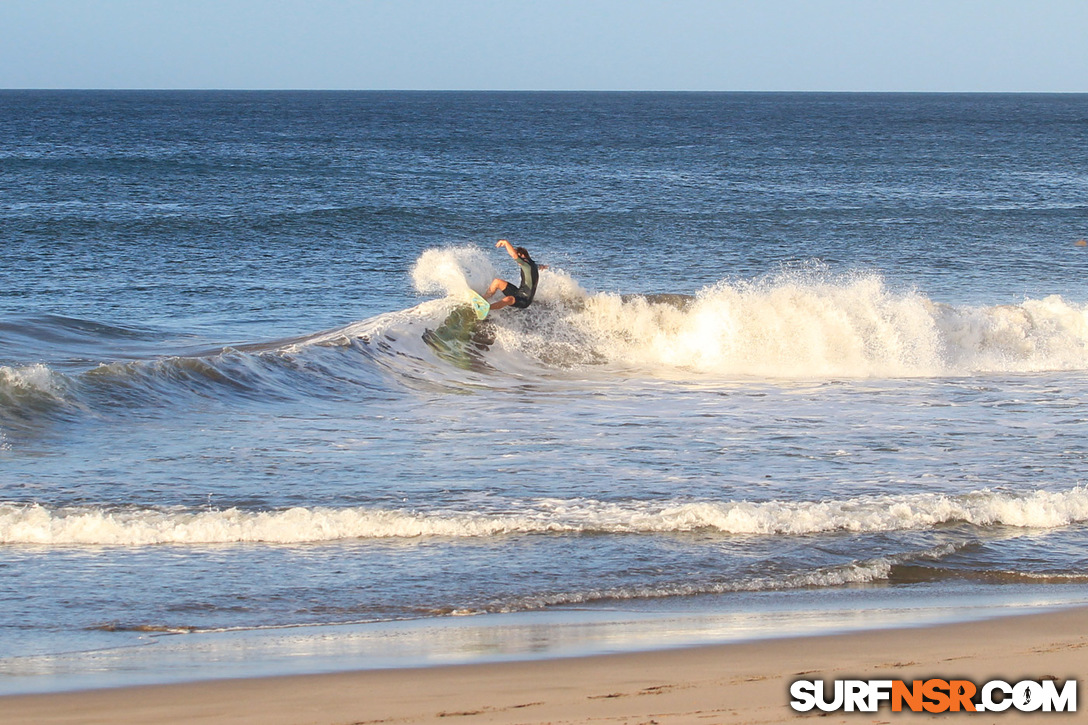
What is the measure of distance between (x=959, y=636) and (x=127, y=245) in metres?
26.0

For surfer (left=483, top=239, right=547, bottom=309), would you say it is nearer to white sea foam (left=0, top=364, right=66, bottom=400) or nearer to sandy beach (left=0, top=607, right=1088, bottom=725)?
white sea foam (left=0, top=364, right=66, bottom=400)

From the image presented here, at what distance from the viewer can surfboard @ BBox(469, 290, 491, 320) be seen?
17547 mm

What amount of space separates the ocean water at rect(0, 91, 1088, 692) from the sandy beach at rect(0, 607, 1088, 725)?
1.12 feet

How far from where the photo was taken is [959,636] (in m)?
5.77

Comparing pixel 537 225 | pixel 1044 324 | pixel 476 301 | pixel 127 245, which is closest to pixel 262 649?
pixel 476 301

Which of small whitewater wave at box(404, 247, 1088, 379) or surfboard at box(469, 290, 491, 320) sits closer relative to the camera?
small whitewater wave at box(404, 247, 1088, 379)

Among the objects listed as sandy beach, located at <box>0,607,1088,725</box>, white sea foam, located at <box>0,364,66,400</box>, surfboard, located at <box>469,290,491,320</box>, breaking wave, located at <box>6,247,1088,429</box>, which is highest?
surfboard, located at <box>469,290,491,320</box>

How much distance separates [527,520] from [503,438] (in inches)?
119

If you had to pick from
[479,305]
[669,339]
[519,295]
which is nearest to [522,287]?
[519,295]

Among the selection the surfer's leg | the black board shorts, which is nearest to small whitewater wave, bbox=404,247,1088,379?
the surfer's leg

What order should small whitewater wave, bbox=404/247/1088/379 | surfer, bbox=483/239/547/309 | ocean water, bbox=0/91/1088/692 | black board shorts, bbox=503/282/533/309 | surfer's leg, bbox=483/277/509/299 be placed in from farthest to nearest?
1. surfer's leg, bbox=483/277/509/299
2. black board shorts, bbox=503/282/533/309
3. surfer, bbox=483/239/547/309
4. small whitewater wave, bbox=404/247/1088/379
5. ocean water, bbox=0/91/1088/692

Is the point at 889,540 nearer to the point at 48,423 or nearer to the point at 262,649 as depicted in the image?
the point at 262,649

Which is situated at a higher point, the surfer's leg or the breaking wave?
the surfer's leg

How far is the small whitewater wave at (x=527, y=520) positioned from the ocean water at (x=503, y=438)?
3cm
